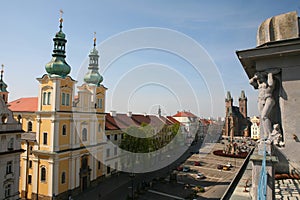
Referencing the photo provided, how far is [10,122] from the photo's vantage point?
1997 cm

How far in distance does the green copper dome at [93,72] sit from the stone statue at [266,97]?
28.0 metres

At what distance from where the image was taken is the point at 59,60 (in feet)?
83.9

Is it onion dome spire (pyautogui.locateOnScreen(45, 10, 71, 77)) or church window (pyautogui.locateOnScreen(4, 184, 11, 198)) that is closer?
church window (pyautogui.locateOnScreen(4, 184, 11, 198))

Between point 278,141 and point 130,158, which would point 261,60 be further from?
point 130,158

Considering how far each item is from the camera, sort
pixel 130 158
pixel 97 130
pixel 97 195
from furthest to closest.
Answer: pixel 130 158
pixel 97 130
pixel 97 195

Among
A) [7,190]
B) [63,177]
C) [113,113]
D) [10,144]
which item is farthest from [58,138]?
[113,113]

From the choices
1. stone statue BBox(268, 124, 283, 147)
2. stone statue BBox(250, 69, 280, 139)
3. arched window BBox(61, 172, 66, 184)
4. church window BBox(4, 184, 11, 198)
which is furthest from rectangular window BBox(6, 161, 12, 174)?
stone statue BBox(268, 124, 283, 147)

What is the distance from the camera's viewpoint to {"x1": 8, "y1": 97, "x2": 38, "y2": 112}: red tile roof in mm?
28372

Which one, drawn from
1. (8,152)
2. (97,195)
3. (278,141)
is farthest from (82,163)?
(278,141)

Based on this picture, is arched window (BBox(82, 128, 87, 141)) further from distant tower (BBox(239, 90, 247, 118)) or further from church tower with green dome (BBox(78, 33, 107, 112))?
distant tower (BBox(239, 90, 247, 118))

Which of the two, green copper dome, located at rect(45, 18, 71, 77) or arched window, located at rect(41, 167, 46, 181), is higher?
green copper dome, located at rect(45, 18, 71, 77)

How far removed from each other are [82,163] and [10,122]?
411 inches

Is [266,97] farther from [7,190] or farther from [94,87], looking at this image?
[94,87]

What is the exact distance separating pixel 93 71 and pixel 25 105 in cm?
1011
